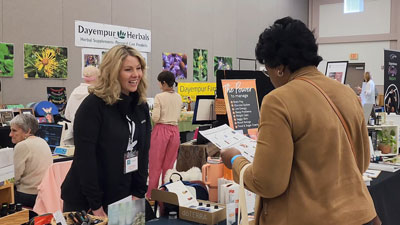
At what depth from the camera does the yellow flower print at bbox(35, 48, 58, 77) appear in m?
7.00

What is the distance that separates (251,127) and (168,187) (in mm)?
898

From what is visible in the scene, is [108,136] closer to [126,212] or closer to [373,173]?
[126,212]

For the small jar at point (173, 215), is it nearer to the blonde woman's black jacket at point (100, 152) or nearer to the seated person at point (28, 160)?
the blonde woman's black jacket at point (100, 152)

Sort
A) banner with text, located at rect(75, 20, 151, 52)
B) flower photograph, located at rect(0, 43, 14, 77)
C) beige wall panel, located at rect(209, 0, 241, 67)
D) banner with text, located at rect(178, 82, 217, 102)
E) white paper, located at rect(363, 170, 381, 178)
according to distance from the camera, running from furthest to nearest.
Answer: beige wall panel, located at rect(209, 0, 241, 67) → banner with text, located at rect(178, 82, 217, 102) → banner with text, located at rect(75, 20, 151, 52) → flower photograph, located at rect(0, 43, 14, 77) → white paper, located at rect(363, 170, 381, 178)

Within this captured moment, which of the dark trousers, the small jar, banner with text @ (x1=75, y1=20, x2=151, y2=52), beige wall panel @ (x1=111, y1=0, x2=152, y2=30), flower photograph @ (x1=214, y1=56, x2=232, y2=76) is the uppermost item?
beige wall panel @ (x1=111, y1=0, x2=152, y2=30)

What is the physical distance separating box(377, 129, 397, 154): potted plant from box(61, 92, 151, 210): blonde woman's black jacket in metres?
3.00

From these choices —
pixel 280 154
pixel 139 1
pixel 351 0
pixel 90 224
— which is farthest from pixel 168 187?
pixel 351 0

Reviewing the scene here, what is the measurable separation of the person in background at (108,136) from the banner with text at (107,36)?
18.8 ft

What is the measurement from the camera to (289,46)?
1.55m

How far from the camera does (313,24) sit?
15516mm

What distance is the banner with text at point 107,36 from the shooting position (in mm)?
7742

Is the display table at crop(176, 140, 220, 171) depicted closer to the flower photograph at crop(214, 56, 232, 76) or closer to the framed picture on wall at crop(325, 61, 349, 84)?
the framed picture on wall at crop(325, 61, 349, 84)

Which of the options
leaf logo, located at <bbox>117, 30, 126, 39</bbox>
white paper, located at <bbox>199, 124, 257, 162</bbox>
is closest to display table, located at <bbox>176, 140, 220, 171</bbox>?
white paper, located at <bbox>199, 124, 257, 162</bbox>

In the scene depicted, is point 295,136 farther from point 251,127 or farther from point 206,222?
point 251,127
